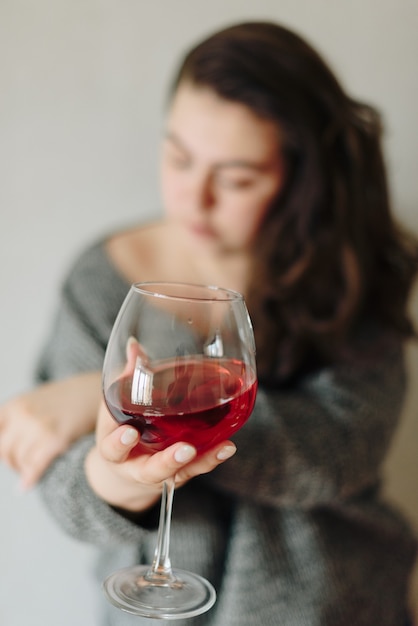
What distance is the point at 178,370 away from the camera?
0.53m

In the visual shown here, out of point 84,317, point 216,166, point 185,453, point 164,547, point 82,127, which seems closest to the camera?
point 185,453

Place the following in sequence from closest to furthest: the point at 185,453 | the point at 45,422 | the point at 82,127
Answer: the point at 185,453, the point at 45,422, the point at 82,127

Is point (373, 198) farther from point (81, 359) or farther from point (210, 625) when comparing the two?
point (210, 625)

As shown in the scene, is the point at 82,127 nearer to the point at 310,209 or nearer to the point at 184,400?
the point at 310,209

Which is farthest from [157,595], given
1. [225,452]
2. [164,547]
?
[225,452]

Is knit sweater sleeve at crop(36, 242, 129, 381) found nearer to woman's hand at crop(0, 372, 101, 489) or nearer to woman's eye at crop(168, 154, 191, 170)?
woman's hand at crop(0, 372, 101, 489)

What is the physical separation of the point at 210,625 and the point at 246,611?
9.5 inches

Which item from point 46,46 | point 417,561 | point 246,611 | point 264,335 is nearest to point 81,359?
point 264,335

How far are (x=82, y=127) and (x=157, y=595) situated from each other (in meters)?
0.96

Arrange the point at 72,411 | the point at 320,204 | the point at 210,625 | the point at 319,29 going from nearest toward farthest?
the point at 210,625
the point at 72,411
the point at 320,204
the point at 319,29

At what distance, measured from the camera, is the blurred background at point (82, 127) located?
1.28 metres

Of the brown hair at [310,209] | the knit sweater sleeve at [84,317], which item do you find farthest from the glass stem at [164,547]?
the brown hair at [310,209]

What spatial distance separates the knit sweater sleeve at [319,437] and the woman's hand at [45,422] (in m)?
0.21

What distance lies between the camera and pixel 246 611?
978 mm
